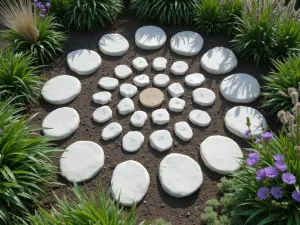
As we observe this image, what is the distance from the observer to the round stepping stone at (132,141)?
468 cm

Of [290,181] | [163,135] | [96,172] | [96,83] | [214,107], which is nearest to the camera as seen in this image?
[290,181]

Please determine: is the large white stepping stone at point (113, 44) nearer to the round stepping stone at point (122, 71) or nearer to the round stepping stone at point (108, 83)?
the round stepping stone at point (122, 71)

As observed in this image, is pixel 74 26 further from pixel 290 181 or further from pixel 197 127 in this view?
pixel 290 181

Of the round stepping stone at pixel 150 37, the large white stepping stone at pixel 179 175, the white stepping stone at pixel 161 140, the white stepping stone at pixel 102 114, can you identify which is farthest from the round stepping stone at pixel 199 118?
the round stepping stone at pixel 150 37

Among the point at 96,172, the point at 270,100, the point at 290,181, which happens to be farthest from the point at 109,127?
the point at 290,181

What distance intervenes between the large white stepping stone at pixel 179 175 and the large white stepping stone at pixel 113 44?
2.05 metres

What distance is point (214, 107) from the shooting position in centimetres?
516

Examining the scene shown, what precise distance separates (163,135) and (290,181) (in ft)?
5.81

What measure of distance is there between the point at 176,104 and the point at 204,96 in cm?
41

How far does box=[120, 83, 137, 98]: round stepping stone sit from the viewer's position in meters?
5.27

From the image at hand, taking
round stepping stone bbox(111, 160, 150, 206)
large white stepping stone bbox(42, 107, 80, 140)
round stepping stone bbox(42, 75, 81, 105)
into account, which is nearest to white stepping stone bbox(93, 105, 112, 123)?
large white stepping stone bbox(42, 107, 80, 140)

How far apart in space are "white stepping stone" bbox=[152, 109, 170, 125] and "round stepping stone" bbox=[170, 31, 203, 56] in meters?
1.21

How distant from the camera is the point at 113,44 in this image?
6.00 m

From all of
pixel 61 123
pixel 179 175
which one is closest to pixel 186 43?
pixel 61 123
